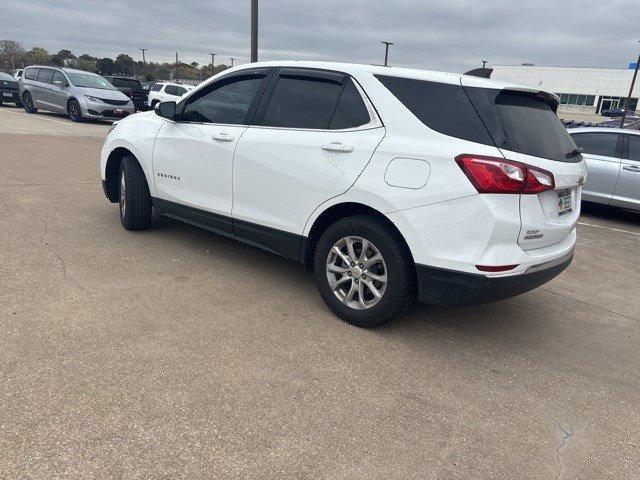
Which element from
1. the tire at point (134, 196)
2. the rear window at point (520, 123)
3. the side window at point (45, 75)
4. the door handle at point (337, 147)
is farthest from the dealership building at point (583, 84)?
the door handle at point (337, 147)

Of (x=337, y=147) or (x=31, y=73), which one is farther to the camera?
(x=31, y=73)

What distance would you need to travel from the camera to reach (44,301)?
3510 millimetres

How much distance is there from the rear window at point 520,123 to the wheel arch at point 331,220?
823 mm

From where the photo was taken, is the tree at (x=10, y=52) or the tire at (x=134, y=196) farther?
the tree at (x=10, y=52)

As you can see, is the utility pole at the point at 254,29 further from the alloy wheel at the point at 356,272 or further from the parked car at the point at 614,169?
the alloy wheel at the point at 356,272

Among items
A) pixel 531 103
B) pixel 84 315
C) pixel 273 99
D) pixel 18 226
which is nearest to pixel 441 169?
pixel 531 103

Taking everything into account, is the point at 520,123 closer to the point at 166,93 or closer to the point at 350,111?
the point at 350,111

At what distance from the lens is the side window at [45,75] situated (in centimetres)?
1733

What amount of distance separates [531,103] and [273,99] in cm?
188

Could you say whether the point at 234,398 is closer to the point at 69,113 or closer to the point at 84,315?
the point at 84,315

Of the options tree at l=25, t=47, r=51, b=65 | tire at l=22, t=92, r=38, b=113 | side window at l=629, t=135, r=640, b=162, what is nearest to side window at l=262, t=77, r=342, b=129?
side window at l=629, t=135, r=640, b=162

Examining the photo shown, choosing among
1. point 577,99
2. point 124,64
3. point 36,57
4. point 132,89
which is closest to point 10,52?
point 36,57

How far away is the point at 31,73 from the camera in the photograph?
18.2m

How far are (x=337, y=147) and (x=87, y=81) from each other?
16595 mm
